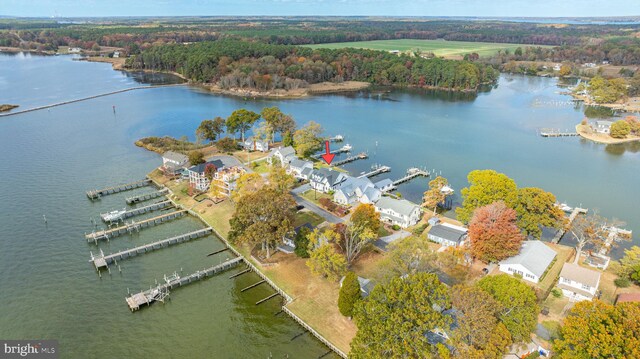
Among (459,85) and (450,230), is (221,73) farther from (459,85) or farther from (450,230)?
(450,230)

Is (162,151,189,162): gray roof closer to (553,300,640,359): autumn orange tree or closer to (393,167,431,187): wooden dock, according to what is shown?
(393,167,431,187): wooden dock

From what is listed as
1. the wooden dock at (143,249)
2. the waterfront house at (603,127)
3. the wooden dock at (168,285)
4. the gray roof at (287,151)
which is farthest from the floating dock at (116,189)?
the waterfront house at (603,127)

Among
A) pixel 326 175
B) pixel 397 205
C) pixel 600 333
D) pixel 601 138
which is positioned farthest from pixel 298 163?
pixel 601 138

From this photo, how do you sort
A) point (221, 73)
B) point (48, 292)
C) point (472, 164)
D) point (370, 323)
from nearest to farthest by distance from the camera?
point (370, 323) < point (48, 292) < point (472, 164) < point (221, 73)

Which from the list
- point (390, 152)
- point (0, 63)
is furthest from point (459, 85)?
point (0, 63)

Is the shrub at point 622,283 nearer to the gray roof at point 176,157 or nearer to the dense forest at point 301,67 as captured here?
the gray roof at point 176,157

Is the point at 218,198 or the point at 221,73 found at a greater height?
the point at 221,73
